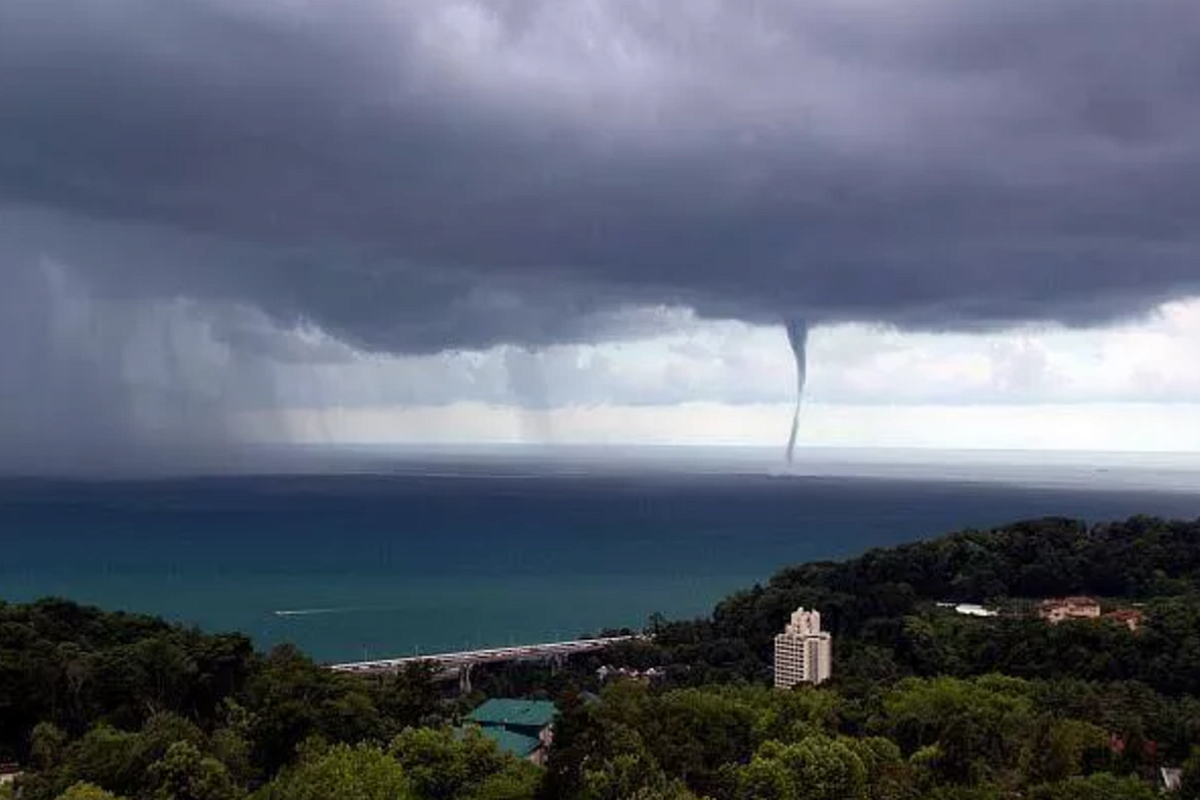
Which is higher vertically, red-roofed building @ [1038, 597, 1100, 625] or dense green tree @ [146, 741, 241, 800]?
dense green tree @ [146, 741, 241, 800]

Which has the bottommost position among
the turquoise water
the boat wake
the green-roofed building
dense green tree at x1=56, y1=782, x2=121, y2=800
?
the boat wake

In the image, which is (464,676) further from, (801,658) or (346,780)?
(346,780)

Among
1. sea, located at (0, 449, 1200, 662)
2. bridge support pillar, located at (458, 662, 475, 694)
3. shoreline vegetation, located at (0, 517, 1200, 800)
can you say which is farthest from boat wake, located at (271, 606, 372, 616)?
shoreline vegetation, located at (0, 517, 1200, 800)

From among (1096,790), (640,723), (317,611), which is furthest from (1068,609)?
(317,611)

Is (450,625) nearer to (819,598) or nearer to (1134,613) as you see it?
(819,598)

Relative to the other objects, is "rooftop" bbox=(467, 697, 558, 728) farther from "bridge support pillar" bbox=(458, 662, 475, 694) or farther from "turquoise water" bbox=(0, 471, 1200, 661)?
"turquoise water" bbox=(0, 471, 1200, 661)

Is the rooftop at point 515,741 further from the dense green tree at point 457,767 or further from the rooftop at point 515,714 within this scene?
the dense green tree at point 457,767

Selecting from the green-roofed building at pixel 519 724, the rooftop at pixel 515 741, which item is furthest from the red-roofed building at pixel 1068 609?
the rooftop at pixel 515 741
